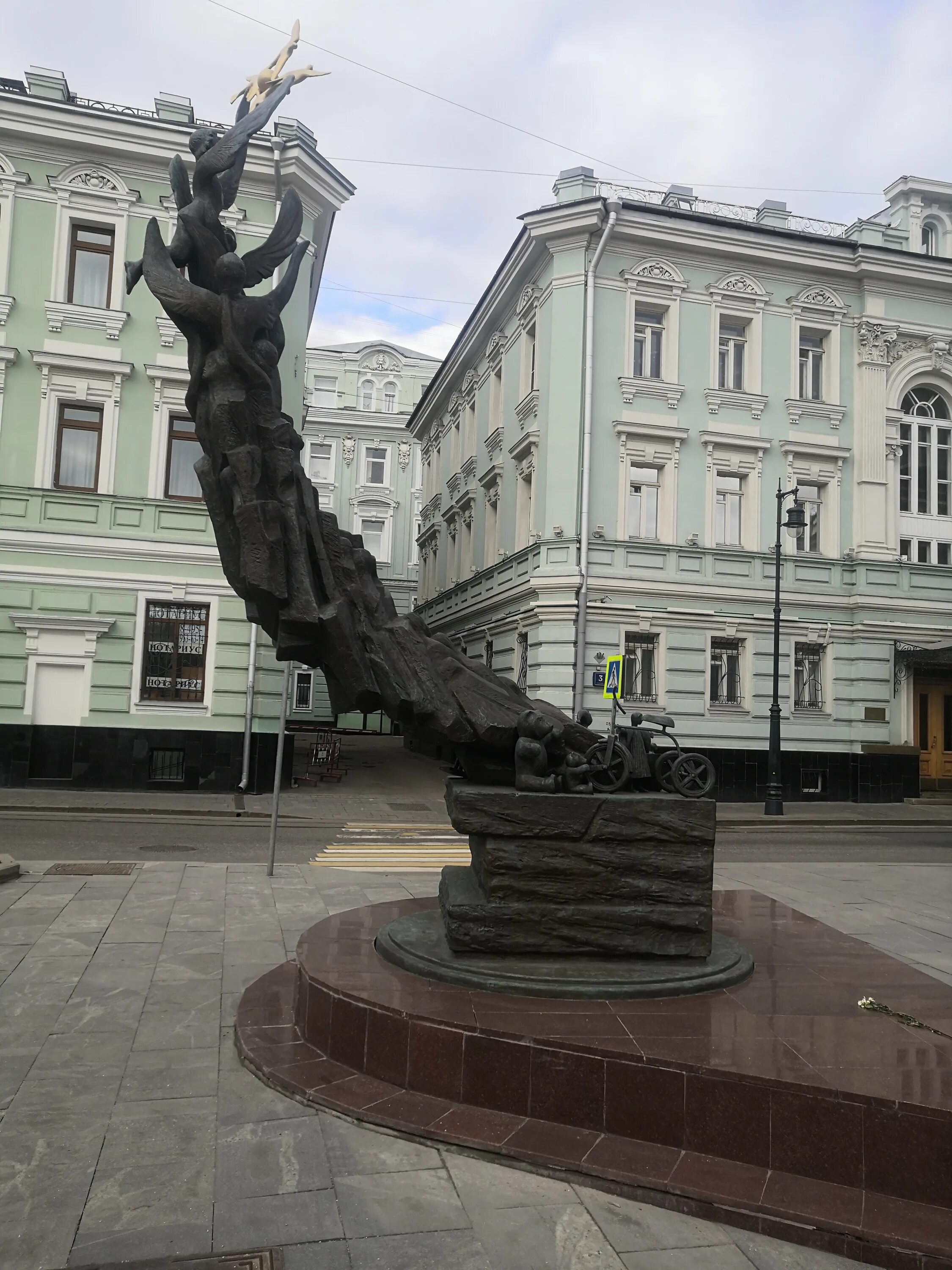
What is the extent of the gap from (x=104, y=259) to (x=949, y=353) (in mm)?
19336

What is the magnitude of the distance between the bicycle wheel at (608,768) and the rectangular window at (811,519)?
16.9m

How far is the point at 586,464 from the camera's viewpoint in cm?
1952

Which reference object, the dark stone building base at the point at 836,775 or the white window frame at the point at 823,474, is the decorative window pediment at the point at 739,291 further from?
the dark stone building base at the point at 836,775

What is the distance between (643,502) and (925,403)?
26.3 ft

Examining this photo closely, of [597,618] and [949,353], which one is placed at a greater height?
[949,353]

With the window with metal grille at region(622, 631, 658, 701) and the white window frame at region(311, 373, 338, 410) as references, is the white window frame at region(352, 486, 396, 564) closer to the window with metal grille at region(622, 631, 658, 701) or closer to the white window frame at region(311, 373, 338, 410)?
the white window frame at region(311, 373, 338, 410)

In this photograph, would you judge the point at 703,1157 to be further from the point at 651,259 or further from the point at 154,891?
the point at 651,259

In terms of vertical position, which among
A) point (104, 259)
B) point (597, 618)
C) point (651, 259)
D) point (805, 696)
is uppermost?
point (651, 259)

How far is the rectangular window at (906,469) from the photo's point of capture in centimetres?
2173

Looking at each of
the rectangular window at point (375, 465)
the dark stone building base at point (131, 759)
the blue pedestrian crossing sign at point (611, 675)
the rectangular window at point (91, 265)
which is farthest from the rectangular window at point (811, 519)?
the rectangular window at point (375, 465)

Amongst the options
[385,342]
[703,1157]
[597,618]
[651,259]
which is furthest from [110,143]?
[385,342]

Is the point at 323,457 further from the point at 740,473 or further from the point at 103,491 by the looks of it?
the point at 740,473

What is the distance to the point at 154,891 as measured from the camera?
8.77 m

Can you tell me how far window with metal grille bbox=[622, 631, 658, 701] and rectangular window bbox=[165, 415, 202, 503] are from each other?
31.6 ft
